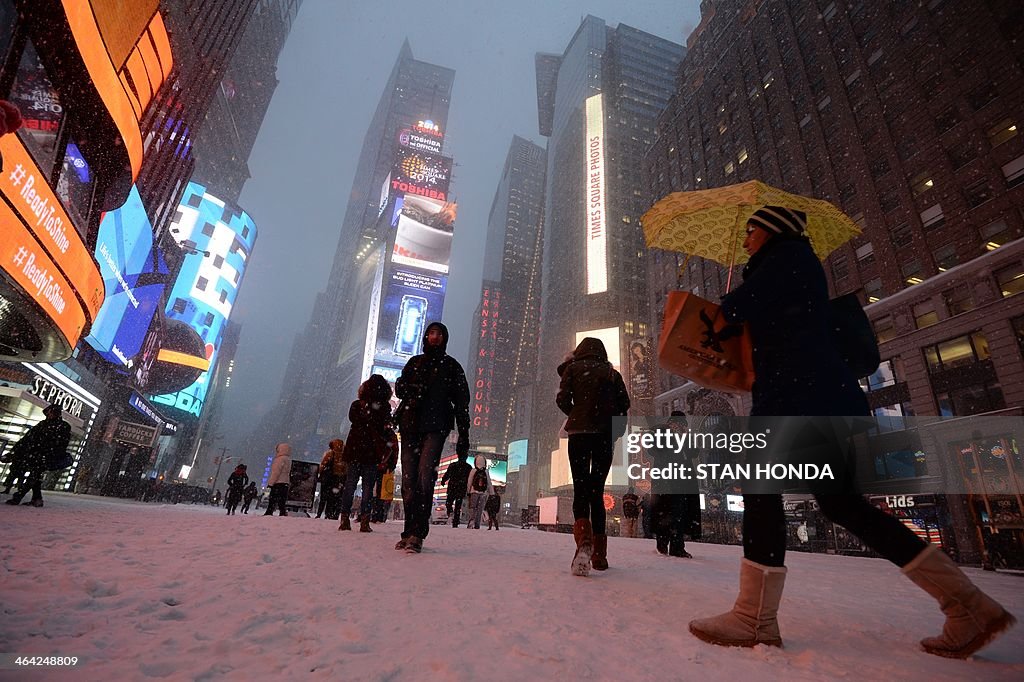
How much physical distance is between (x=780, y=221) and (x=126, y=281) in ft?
94.1

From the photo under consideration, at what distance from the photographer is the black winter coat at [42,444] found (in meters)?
7.56

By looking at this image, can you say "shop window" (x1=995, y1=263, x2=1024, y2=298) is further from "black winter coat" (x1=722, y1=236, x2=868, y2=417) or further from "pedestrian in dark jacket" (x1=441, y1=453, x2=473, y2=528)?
"black winter coat" (x1=722, y1=236, x2=868, y2=417)

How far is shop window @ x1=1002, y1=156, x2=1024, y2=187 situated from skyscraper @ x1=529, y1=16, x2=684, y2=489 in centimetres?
3637

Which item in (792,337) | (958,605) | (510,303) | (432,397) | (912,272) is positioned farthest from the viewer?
(510,303)

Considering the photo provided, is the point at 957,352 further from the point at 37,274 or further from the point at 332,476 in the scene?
the point at 37,274

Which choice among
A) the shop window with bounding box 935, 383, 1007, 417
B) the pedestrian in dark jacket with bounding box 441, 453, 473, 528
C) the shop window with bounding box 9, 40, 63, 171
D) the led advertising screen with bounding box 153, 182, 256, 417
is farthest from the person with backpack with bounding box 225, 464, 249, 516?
the led advertising screen with bounding box 153, 182, 256, 417

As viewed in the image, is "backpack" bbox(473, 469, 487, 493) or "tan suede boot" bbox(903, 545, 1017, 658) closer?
"tan suede boot" bbox(903, 545, 1017, 658)

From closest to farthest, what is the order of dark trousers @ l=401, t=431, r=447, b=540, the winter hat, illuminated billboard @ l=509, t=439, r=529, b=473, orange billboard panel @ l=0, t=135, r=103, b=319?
the winter hat < dark trousers @ l=401, t=431, r=447, b=540 < orange billboard panel @ l=0, t=135, r=103, b=319 < illuminated billboard @ l=509, t=439, r=529, b=473

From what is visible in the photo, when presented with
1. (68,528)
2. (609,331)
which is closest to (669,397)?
(609,331)

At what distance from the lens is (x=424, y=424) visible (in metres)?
4.54

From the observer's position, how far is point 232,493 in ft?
56.0

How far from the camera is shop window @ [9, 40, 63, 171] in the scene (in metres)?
10.3

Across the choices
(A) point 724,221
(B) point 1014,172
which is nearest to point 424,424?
(A) point 724,221

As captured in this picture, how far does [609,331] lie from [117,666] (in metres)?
63.0
